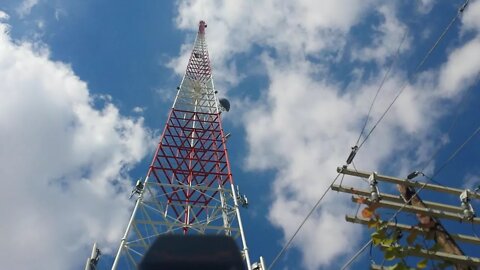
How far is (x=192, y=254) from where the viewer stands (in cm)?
144

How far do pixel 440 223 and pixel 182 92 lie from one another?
43.0 feet

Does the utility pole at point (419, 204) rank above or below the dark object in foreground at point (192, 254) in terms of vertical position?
above

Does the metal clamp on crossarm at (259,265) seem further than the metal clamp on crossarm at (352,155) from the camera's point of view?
Yes

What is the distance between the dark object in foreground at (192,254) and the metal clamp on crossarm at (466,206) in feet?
25.2

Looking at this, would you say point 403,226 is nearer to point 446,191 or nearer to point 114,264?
point 446,191

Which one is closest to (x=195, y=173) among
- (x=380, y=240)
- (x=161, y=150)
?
(x=161, y=150)

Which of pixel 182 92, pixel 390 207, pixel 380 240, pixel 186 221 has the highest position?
pixel 182 92

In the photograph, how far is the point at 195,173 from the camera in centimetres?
1388

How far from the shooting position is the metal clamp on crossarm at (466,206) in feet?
25.9

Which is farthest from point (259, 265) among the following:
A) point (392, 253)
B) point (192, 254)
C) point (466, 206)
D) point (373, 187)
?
point (192, 254)

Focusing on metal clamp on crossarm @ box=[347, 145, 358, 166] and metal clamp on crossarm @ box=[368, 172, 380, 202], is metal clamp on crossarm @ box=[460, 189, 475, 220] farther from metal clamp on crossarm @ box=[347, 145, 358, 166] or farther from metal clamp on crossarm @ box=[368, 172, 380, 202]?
metal clamp on crossarm @ box=[347, 145, 358, 166]

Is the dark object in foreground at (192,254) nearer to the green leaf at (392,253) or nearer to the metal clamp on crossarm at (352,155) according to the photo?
the green leaf at (392,253)

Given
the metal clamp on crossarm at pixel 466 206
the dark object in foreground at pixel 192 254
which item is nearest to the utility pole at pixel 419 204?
the metal clamp on crossarm at pixel 466 206

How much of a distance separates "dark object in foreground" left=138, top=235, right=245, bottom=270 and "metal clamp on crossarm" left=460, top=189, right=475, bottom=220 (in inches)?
302
